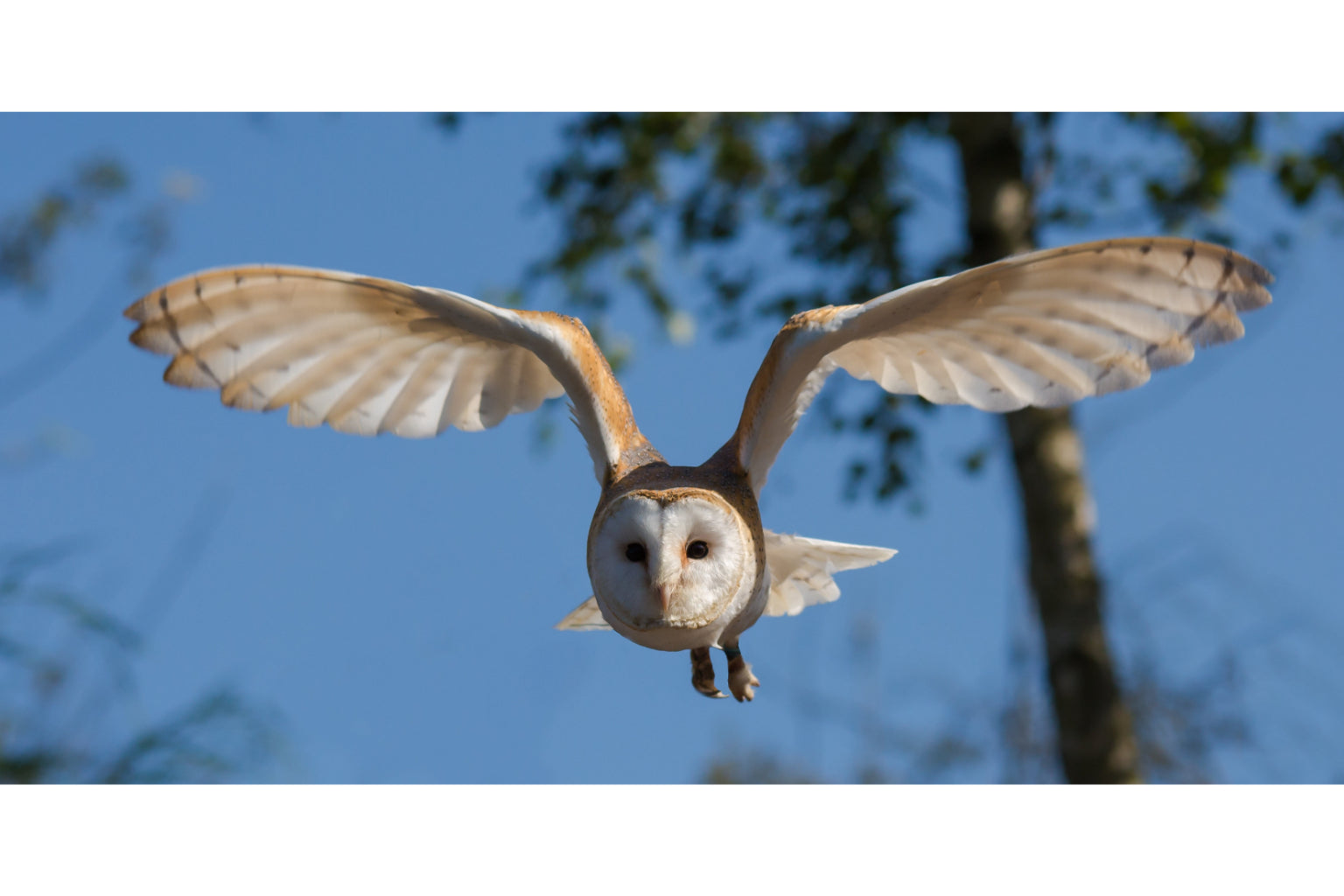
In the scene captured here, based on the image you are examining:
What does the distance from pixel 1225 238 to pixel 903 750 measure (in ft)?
8.39

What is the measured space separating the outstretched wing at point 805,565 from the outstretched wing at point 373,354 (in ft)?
1.61

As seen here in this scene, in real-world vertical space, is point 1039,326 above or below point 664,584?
above

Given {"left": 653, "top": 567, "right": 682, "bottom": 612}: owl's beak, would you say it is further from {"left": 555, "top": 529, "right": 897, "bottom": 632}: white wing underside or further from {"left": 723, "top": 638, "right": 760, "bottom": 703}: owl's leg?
→ {"left": 555, "top": 529, "right": 897, "bottom": 632}: white wing underside

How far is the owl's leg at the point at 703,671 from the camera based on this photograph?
1963 millimetres

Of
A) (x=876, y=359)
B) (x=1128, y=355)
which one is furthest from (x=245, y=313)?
(x=1128, y=355)

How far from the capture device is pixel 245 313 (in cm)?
190

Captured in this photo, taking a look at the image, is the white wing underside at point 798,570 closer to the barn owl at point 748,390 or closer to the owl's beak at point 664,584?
the barn owl at point 748,390

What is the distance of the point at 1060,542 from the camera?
13.9 feet

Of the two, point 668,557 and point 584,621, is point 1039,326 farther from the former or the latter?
point 584,621

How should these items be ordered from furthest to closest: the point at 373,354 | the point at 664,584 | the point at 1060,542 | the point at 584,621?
the point at 1060,542 < the point at 584,621 < the point at 373,354 < the point at 664,584

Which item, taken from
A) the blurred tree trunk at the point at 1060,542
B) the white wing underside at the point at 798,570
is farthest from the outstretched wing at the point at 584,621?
the blurred tree trunk at the point at 1060,542

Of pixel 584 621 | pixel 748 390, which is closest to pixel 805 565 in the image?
pixel 584 621

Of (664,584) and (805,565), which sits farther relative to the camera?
(805,565)

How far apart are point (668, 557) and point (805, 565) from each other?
0.77m
